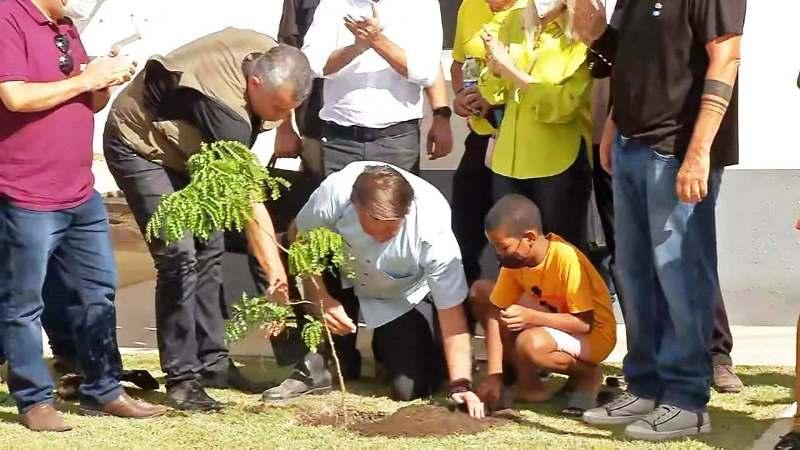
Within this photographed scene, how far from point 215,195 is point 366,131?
1.22 meters

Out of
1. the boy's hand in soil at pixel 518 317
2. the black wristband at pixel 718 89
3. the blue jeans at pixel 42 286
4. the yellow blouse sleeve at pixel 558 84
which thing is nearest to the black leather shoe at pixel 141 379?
the blue jeans at pixel 42 286

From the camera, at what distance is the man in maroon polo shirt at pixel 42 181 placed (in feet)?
15.8

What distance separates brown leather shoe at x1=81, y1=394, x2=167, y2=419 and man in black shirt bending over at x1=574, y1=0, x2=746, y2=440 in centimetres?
180

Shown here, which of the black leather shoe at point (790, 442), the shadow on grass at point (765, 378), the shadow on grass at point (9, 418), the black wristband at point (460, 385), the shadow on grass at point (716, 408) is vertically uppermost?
the black wristband at point (460, 385)

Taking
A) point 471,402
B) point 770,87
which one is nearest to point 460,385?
point 471,402

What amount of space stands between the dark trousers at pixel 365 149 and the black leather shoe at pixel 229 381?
3.28 ft

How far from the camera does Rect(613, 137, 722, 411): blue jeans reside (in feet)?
15.3

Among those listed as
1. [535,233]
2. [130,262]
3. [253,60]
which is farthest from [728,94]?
[130,262]

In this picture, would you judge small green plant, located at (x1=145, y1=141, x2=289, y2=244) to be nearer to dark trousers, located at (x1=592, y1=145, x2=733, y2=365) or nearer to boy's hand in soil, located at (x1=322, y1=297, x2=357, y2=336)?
boy's hand in soil, located at (x1=322, y1=297, x2=357, y2=336)

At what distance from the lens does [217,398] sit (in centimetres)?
558

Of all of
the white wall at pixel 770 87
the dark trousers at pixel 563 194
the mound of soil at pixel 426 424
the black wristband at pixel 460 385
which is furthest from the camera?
the white wall at pixel 770 87

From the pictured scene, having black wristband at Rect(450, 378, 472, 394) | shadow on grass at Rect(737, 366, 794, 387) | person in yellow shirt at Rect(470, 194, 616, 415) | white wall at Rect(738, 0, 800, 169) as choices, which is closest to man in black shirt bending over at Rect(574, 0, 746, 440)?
person in yellow shirt at Rect(470, 194, 616, 415)

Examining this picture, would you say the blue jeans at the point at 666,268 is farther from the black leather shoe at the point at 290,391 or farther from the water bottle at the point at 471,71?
the black leather shoe at the point at 290,391

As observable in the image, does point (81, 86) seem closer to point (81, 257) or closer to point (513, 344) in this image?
point (81, 257)
